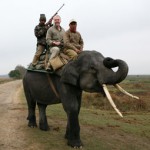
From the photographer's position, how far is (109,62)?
23.3 ft

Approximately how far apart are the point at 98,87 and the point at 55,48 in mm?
1836

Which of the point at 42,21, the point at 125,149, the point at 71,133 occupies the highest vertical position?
the point at 42,21

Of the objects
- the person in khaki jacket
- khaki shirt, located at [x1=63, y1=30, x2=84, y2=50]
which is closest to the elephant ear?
the person in khaki jacket

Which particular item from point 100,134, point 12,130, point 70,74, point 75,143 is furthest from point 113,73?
point 12,130

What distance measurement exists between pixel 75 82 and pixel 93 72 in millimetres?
549

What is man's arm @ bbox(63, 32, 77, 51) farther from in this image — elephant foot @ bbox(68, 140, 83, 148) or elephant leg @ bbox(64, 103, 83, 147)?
elephant foot @ bbox(68, 140, 83, 148)

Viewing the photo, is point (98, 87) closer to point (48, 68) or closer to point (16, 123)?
point (48, 68)

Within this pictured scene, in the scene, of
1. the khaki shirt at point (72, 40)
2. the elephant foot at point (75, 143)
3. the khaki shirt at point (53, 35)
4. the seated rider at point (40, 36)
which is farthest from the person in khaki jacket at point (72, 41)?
the elephant foot at point (75, 143)

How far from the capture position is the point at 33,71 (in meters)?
9.68

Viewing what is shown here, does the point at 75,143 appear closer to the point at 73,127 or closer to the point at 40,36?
the point at 73,127

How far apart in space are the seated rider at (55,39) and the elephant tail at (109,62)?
1.80 metres

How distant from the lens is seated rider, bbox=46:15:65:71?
860cm

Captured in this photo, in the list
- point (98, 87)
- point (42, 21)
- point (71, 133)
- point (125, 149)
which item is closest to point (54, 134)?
point (71, 133)

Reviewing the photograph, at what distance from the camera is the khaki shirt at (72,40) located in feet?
27.2
